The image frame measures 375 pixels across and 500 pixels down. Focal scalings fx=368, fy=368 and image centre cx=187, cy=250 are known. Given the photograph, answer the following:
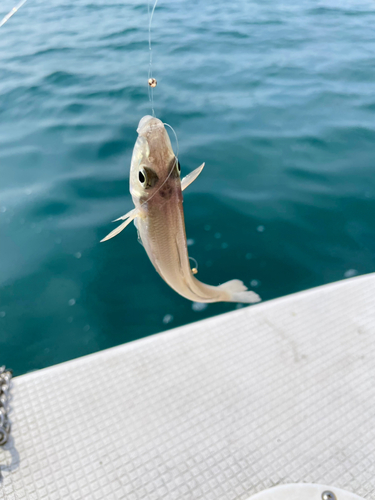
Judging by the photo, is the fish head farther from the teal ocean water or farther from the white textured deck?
the teal ocean water

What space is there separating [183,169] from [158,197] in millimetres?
3696

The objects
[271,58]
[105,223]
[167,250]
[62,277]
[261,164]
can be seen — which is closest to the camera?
[167,250]

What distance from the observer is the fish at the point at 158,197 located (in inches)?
75.3

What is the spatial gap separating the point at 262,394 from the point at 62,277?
2511mm

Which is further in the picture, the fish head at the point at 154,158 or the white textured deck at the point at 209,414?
the white textured deck at the point at 209,414

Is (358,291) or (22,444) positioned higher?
(22,444)

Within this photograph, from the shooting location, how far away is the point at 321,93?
728 centimetres

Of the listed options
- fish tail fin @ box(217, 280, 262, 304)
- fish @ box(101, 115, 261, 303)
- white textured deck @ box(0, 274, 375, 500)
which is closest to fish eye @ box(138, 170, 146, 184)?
fish @ box(101, 115, 261, 303)

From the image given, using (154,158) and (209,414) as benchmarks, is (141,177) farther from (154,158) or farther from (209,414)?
(209,414)

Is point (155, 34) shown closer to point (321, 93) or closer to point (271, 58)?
point (271, 58)

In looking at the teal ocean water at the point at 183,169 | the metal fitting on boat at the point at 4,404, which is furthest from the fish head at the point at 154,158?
the teal ocean water at the point at 183,169

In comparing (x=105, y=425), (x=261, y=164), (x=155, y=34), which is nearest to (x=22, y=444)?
(x=105, y=425)

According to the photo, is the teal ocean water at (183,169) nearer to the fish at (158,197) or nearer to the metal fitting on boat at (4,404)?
the metal fitting on boat at (4,404)

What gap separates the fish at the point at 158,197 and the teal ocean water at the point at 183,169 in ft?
6.14
